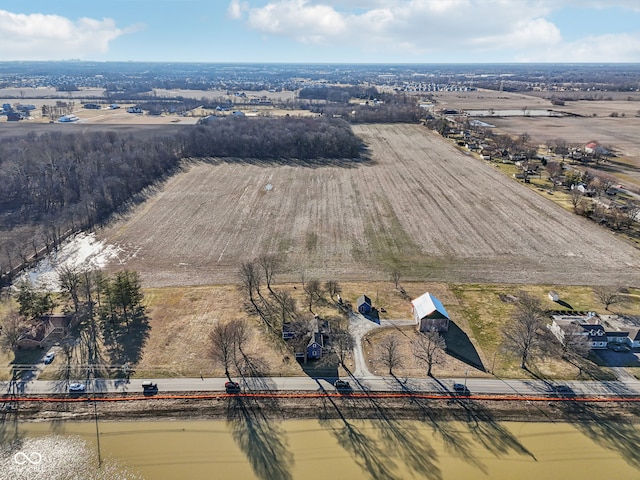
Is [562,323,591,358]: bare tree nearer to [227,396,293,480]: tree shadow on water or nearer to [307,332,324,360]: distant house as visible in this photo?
[307,332,324,360]: distant house

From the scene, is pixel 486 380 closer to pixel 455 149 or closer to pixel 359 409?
pixel 359 409

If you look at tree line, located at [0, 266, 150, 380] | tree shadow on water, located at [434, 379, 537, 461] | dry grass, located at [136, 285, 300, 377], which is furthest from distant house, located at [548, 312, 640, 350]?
tree line, located at [0, 266, 150, 380]

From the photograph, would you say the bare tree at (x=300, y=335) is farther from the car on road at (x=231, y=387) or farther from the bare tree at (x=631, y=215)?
the bare tree at (x=631, y=215)

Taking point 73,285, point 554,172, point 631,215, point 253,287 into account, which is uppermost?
point 554,172

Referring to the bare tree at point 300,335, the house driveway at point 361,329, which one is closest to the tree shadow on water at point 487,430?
the house driveway at point 361,329

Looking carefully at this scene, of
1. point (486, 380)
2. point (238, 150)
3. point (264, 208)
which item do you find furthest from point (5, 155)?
point (486, 380)

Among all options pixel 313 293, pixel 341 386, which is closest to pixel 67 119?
pixel 313 293

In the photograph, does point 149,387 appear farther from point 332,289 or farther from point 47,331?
point 332,289
